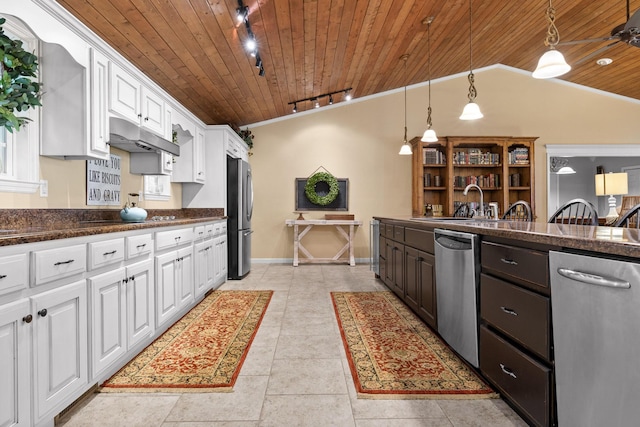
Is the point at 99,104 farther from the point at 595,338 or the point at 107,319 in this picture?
the point at 595,338

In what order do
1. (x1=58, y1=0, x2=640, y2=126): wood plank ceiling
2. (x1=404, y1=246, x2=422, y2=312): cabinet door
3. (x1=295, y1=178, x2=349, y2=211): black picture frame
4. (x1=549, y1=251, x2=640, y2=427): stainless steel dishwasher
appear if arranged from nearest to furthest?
(x1=549, y1=251, x2=640, y2=427): stainless steel dishwasher < (x1=58, y1=0, x2=640, y2=126): wood plank ceiling < (x1=404, y1=246, x2=422, y2=312): cabinet door < (x1=295, y1=178, x2=349, y2=211): black picture frame

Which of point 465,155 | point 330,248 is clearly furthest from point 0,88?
point 465,155

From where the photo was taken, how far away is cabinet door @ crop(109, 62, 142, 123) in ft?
8.18

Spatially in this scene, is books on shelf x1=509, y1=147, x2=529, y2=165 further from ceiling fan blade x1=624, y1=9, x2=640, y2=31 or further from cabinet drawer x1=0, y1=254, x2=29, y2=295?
cabinet drawer x1=0, y1=254, x2=29, y2=295

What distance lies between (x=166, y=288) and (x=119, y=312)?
693 mm

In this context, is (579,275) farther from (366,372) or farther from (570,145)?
(570,145)

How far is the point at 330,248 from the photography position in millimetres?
6277

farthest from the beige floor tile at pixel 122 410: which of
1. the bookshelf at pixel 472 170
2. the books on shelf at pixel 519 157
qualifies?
the books on shelf at pixel 519 157

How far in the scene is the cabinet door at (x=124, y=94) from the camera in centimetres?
249

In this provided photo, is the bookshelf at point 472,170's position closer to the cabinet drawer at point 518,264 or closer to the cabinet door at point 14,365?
the cabinet drawer at point 518,264

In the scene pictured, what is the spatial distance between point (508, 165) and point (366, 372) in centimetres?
498

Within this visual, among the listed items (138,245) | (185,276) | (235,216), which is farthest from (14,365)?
(235,216)

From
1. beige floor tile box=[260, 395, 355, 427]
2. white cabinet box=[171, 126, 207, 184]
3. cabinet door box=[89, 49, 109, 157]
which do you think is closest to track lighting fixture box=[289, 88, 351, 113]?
white cabinet box=[171, 126, 207, 184]

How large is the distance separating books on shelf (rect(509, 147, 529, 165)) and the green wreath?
2952 millimetres
